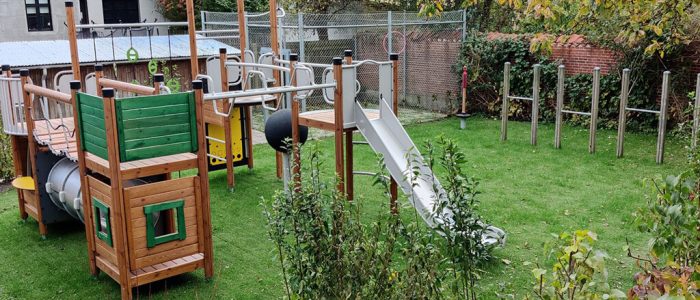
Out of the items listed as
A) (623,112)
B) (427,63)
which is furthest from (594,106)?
(427,63)

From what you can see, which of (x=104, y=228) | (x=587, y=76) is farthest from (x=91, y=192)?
(x=587, y=76)

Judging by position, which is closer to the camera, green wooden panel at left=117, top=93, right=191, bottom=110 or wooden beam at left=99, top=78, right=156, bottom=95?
green wooden panel at left=117, top=93, right=191, bottom=110

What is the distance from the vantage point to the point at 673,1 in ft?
18.7

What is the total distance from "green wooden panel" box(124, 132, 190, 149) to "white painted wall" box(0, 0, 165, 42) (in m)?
16.5

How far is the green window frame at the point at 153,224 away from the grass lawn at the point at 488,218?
18.7 inches

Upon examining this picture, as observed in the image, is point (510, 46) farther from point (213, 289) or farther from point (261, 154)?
point (213, 289)

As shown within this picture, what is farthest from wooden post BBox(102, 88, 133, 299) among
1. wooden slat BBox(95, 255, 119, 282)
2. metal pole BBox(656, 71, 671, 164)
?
metal pole BBox(656, 71, 671, 164)

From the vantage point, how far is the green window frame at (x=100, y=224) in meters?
5.53

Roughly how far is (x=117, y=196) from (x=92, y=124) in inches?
24.7

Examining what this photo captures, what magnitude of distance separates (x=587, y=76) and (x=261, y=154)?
20.0 feet

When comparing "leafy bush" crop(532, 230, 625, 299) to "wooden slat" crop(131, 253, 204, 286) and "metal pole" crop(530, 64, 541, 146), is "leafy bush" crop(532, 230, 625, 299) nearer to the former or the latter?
"wooden slat" crop(131, 253, 204, 286)

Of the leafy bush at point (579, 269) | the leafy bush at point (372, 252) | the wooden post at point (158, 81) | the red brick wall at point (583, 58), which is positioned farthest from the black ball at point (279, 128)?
the red brick wall at point (583, 58)

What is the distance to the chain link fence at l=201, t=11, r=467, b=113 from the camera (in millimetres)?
14297

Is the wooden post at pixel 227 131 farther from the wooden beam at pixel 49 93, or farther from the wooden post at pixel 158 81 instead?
the wooden beam at pixel 49 93
